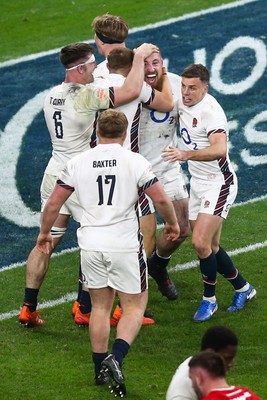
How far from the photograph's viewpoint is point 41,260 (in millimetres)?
Answer: 9883

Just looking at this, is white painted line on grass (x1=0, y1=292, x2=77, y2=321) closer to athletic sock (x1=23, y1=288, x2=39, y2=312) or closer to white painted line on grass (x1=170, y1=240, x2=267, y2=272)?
athletic sock (x1=23, y1=288, x2=39, y2=312)

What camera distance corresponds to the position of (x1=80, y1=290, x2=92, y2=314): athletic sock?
9.78 m

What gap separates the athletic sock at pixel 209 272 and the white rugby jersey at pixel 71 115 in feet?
4.71

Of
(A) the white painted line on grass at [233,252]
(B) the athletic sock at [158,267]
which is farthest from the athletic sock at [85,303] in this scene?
(A) the white painted line on grass at [233,252]

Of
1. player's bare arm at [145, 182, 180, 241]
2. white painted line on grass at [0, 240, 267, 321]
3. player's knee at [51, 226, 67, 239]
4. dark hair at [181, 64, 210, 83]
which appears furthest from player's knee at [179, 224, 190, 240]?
player's bare arm at [145, 182, 180, 241]

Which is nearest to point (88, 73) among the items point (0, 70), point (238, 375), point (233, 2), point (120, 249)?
point (120, 249)

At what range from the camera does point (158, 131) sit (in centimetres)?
1024

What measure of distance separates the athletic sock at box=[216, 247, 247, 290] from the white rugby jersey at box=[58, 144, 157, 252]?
1.99 meters

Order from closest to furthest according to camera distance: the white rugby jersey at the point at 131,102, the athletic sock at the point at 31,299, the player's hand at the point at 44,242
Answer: the player's hand at the point at 44,242
the white rugby jersey at the point at 131,102
the athletic sock at the point at 31,299

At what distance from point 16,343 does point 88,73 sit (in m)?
2.34

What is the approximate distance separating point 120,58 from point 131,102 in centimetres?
38

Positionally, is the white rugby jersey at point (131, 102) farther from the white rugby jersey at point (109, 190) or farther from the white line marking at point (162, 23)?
the white line marking at point (162, 23)

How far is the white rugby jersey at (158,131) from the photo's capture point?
10172 millimetres

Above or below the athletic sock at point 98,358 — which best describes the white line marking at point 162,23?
below
